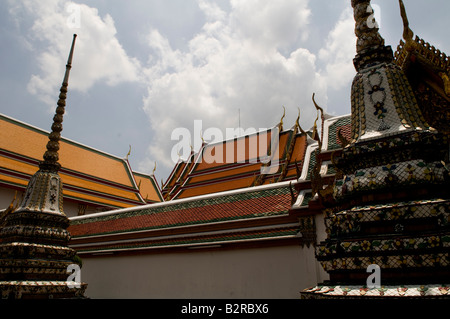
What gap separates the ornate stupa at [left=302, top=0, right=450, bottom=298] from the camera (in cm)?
206

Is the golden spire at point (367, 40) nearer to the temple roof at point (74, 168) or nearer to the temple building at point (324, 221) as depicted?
the temple building at point (324, 221)

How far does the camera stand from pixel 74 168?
56.7ft

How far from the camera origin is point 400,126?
8.50ft

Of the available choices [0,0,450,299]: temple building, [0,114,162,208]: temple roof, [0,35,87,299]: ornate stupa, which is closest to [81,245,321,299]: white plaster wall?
[0,0,450,299]: temple building

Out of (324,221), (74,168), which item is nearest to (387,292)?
(324,221)

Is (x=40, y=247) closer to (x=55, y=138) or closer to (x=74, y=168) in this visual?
(x=55, y=138)

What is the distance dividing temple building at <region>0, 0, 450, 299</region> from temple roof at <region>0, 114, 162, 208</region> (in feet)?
22.5

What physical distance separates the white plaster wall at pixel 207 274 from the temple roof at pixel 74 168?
8459mm

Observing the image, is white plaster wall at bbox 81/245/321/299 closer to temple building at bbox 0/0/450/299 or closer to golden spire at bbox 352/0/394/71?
temple building at bbox 0/0/450/299

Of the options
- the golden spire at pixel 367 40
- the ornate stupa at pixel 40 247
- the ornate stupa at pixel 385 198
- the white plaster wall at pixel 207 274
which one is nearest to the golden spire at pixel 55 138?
the ornate stupa at pixel 40 247

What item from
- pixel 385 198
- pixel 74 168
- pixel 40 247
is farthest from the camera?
pixel 74 168

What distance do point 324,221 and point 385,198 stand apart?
90 cm
